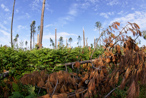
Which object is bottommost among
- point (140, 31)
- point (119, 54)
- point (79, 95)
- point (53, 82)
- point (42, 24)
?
point (79, 95)

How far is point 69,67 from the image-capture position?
4781 millimetres

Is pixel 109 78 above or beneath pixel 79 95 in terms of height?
above

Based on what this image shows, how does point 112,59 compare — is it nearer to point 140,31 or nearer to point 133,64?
point 133,64

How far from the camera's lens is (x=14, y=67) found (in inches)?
177

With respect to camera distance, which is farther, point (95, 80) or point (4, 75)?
point (4, 75)

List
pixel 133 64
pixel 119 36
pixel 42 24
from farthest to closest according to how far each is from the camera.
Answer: pixel 42 24
pixel 119 36
pixel 133 64

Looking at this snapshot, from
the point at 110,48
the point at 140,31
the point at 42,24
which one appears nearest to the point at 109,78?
the point at 110,48

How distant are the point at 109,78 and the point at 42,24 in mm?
8080

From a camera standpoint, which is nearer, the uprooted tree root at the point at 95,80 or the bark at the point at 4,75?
the uprooted tree root at the point at 95,80

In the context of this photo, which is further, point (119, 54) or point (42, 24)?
point (42, 24)

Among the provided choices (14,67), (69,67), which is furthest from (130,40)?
(14,67)

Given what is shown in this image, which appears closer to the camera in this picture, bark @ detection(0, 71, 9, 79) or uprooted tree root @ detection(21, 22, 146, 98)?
uprooted tree root @ detection(21, 22, 146, 98)

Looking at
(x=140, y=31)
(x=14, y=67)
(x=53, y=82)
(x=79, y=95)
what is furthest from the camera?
(x=14, y=67)

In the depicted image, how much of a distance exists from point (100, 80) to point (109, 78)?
24cm
